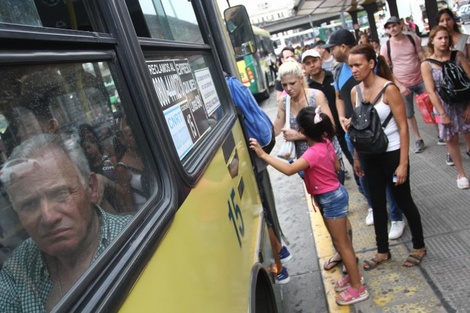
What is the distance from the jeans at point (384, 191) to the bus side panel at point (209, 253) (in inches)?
48.7

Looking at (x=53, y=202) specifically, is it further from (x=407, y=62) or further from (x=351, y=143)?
(x=407, y=62)

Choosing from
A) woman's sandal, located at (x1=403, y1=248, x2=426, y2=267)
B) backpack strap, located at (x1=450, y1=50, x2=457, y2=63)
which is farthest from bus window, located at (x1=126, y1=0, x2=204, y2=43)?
backpack strap, located at (x1=450, y1=50, x2=457, y2=63)

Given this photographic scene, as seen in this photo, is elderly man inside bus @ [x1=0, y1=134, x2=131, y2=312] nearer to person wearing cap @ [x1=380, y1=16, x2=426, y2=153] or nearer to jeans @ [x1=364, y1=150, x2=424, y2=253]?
jeans @ [x1=364, y1=150, x2=424, y2=253]

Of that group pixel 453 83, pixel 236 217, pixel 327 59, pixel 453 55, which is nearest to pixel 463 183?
pixel 453 83

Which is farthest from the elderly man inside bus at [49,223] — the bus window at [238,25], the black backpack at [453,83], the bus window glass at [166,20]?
the black backpack at [453,83]

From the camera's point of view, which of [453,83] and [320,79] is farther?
[320,79]

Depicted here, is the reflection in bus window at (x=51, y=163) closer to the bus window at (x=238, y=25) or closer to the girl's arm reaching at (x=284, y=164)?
the girl's arm reaching at (x=284, y=164)

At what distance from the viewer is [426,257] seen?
3.57 m

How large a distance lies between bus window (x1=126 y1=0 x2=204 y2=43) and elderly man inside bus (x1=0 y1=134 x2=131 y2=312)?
0.85m

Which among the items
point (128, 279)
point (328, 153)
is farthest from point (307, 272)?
point (128, 279)

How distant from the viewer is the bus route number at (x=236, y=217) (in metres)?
2.04

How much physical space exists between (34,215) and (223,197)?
1098 millimetres

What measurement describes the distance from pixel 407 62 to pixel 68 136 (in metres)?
5.74

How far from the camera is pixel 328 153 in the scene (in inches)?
121
